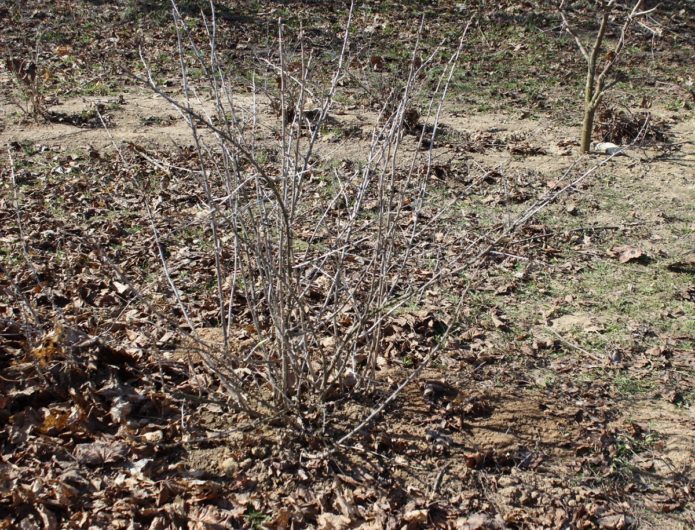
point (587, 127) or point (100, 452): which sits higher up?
point (587, 127)

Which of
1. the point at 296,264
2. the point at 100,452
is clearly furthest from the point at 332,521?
the point at 296,264

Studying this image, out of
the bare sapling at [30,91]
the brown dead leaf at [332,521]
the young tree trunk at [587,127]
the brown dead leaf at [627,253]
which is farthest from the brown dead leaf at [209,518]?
the bare sapling at [30,91]

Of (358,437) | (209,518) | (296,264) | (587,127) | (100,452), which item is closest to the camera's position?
(209,518)

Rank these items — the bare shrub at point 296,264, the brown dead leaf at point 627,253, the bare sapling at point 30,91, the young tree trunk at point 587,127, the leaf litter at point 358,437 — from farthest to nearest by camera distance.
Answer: the bare sapling at point 30,91
the young tree trunk at point 587,127
the brown dead leaf at point 627,253
the leaf litter at point 358,437
the bare shrub at point 296,264

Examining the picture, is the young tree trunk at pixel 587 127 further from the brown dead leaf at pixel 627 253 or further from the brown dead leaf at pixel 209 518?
the brown dead leaf at pixel 209 518

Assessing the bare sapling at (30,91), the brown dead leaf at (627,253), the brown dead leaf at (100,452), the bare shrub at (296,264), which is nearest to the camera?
the bare shrub at (296,264)

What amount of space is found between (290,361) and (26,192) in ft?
14.1

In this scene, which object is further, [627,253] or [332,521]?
[627,253]

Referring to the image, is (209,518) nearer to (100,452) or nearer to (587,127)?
(100,452)

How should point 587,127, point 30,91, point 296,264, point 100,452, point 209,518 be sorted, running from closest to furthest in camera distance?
point 209,518
point 100,452
point 296,264
point 587,127
point 30,91

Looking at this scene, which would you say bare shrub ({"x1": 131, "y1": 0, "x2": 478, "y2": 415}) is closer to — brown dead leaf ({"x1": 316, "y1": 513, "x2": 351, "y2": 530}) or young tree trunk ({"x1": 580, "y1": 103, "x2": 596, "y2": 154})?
brown dead leaf ({"x1": 316, "y1": 513, "x2": 351, "y2": 530})

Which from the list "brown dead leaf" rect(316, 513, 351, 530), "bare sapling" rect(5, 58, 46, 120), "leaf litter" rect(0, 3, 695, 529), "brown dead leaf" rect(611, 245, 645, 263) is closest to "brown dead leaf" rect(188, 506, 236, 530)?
"leaf litter" rect(0, 3, 695, 529)

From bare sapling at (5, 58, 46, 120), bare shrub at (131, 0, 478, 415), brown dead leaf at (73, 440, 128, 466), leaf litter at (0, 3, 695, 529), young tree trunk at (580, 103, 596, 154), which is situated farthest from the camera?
bare sapling at (5, 58, 46, 120)

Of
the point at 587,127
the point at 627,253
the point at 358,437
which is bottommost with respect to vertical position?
the point at 358,437
